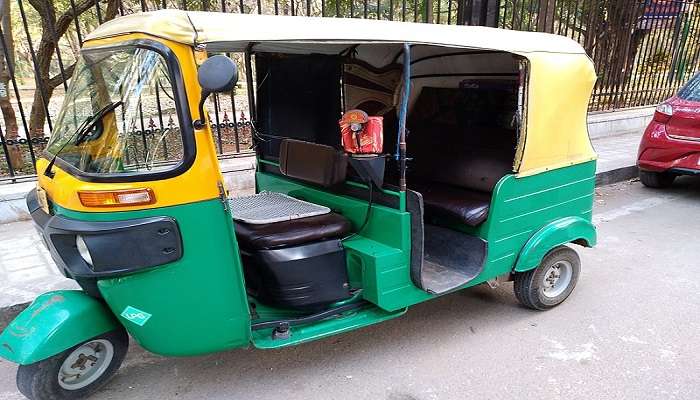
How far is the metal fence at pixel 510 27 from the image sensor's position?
20.2ft

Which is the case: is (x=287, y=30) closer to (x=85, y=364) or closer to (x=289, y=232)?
(x=289, y=232)

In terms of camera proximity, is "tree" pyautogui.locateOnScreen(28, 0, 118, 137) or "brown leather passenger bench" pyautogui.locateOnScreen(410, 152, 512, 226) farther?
"tree" pyautogui.locateOnScreen(28, 0, 118, 137)

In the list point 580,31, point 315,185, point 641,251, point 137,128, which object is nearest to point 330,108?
point 315,185

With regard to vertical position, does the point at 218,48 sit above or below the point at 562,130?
above

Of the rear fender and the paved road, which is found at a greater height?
the rear fender

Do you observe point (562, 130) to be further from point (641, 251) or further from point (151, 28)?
point (151, 28)

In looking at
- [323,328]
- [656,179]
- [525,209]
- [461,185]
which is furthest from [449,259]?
[656,179]

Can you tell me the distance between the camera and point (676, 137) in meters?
5.80

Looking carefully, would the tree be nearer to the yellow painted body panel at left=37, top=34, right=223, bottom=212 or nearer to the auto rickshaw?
the auto rickshaw

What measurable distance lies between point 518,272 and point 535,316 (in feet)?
1.20

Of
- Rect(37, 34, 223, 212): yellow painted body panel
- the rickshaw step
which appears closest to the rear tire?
the rickshaw step

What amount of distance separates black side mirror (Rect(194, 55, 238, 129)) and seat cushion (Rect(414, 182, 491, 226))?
5.66 feet

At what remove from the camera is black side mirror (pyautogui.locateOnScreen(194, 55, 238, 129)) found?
2.01 meters

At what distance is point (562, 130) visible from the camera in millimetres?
3258
